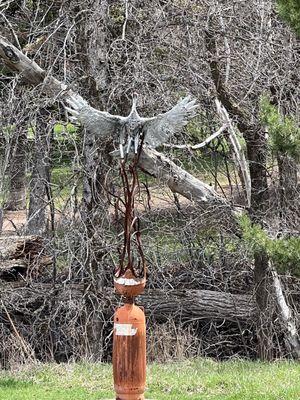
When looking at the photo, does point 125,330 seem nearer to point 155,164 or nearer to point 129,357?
point 129,357

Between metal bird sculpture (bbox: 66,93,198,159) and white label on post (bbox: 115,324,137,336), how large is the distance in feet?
3.53

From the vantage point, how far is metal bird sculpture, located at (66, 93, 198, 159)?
5.26 m

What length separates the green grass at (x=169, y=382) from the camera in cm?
712

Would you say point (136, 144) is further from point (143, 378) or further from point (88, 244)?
point (88, 244)

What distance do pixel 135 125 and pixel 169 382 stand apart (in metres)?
3.24

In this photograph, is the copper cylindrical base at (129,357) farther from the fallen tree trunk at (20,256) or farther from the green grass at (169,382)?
the fallen tree trunk at (20,256)

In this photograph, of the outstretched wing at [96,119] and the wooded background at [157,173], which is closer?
the outstretched wing at [96,119]

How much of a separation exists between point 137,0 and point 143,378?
6061mm

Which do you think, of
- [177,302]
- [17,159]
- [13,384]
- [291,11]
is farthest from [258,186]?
[291,11]

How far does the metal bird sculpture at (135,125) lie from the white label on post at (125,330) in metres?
1.08

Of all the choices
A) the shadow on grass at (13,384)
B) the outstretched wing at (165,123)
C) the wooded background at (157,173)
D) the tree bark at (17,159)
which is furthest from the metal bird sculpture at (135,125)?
the tree bark at (17,159)

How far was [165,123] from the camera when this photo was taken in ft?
17.5

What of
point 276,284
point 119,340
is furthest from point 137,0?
point 119,340

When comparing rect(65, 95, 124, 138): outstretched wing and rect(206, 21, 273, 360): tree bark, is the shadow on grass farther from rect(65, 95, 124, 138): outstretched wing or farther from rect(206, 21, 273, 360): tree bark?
rect(206, 21, 273, 360): tree bark
